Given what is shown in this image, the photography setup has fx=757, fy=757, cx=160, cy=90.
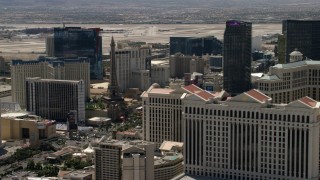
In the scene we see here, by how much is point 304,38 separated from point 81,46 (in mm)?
32790

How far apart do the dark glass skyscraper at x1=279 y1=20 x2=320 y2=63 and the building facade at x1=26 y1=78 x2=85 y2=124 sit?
64.6ft

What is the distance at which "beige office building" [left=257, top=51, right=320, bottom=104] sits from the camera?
1935 inches

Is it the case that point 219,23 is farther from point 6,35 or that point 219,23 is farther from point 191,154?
point 191,154

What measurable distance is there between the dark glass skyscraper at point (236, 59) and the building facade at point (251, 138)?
29253 mm

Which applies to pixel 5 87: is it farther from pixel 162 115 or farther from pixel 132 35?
pixel 132 35

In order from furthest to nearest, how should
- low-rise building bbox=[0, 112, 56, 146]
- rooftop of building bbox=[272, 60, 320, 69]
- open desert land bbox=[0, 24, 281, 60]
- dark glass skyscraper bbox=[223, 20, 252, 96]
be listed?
open desert land bbox=[0, 24, 281, 60] < dark glass skyscraper bbox=[223, 20, 252, 96] < low-rise building bbox=[0, 112, 56, 146] < rooftop of building bbox=[272, 60, 320, 69]

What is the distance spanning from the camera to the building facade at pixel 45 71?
76562mm

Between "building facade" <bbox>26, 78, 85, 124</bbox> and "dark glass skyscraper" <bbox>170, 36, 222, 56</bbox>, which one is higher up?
"dark glass skyscraper" <bbox>170, 36, 222, 56</bbox>

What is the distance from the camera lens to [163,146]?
50.2 m

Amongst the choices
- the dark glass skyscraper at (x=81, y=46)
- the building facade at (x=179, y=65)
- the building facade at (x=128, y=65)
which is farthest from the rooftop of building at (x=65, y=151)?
the building facade at (x=179, y=65)

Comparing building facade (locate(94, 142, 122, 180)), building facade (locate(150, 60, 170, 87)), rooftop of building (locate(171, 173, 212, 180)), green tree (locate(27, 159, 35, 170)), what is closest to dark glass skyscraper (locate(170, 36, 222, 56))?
building facade (locate(150, 60, 170, 87))

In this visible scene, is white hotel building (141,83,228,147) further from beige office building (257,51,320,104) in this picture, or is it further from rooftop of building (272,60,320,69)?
rooftop of building (272,60,320,69)

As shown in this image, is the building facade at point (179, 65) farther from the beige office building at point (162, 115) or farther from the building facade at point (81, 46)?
the beige office building at point (162, 115)

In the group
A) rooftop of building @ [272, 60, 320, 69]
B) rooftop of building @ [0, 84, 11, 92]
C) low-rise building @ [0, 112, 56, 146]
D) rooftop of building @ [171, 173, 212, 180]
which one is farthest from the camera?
rooftop of building @ [0, 84, 11, 92]
